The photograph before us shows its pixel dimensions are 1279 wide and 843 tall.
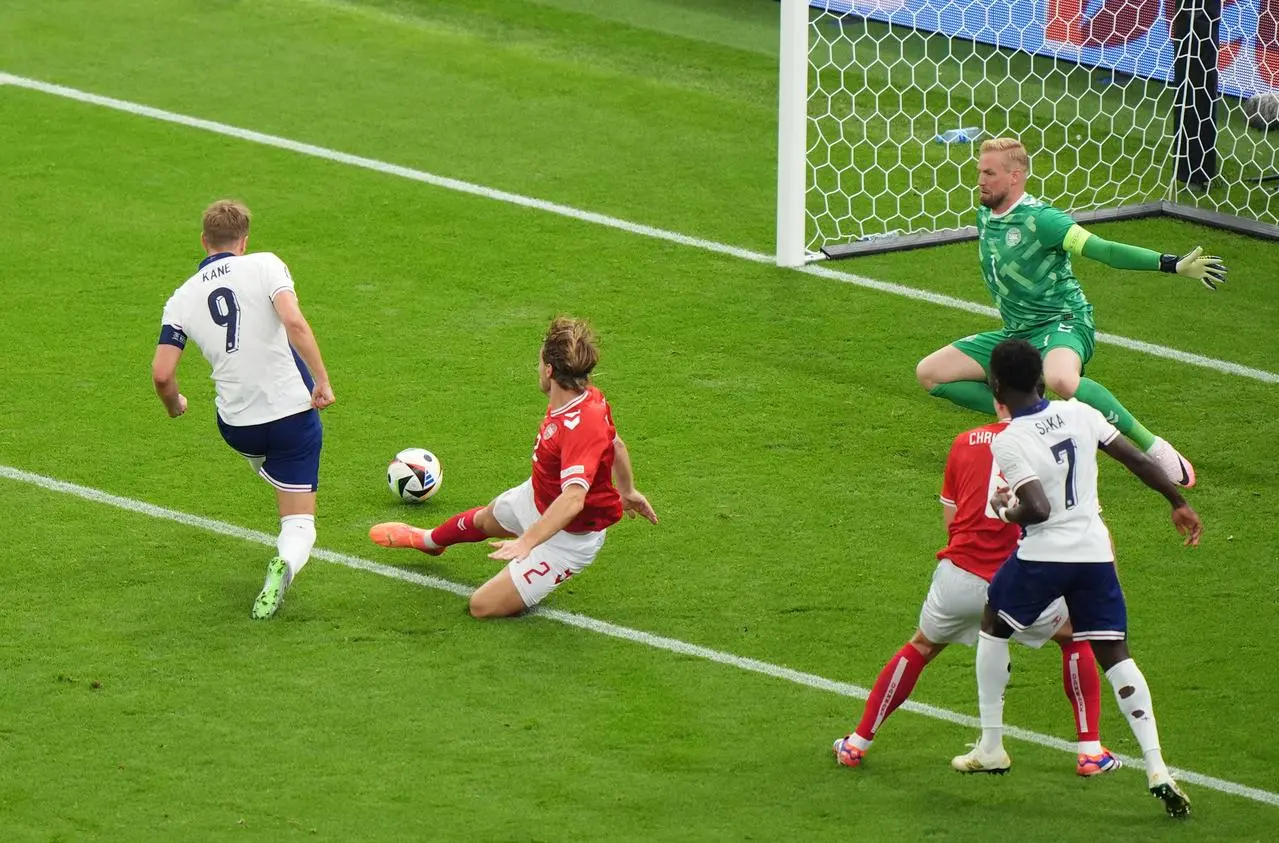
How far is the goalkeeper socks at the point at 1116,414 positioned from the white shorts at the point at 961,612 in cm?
225

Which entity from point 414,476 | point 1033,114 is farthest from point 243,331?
point 1033,114

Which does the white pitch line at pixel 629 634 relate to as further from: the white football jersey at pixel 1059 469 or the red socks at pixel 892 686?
the white football jersey at pixel 1059 469

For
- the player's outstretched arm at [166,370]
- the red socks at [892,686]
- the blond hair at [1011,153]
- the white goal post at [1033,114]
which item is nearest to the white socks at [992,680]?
the red socks at [892,686]

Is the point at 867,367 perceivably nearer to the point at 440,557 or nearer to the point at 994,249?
the point at 994,249

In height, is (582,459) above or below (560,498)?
above

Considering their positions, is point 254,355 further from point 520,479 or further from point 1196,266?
point 1196,266

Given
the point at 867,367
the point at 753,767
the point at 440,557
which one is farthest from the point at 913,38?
the point at 753,767

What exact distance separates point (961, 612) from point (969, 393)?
284 centimetres

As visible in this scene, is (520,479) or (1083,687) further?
(520,479)

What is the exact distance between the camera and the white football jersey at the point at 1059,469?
231 inches

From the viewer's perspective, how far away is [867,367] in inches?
399

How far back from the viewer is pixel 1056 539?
592cm

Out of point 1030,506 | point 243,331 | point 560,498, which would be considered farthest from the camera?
point 243,331

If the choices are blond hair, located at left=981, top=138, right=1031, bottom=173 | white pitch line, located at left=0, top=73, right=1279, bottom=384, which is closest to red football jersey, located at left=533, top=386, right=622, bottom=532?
blond hair, located at left=981, top=138, right=1031, bottom=173
